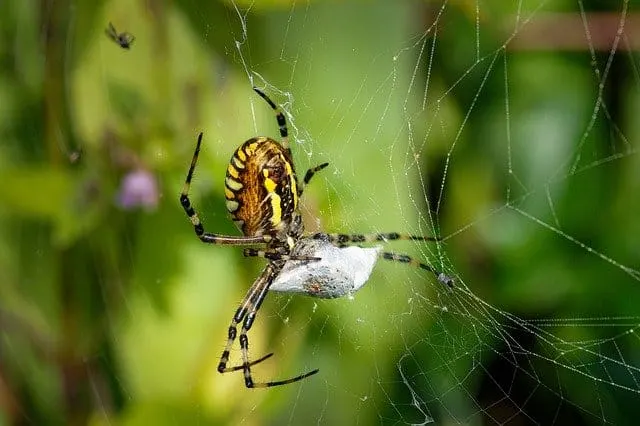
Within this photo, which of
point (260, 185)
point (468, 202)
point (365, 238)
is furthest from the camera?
point (468, 202)

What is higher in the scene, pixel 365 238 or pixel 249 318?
pixel 365 238

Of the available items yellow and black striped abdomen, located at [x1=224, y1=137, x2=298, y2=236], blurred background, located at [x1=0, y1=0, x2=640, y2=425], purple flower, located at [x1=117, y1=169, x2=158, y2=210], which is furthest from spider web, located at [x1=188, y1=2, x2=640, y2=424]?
purple flower, located at [x1=117, y1=169, x2=158, y2=210]

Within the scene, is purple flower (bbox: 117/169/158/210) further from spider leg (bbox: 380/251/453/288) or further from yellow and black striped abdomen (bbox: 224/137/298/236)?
spider leg (bbox: 380/251/453/288)

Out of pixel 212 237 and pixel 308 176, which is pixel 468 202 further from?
pixel 212 237

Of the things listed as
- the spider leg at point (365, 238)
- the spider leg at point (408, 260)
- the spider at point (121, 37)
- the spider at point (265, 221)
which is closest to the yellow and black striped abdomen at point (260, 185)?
the spider at point (265, 221)

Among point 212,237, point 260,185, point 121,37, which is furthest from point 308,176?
point 121,37

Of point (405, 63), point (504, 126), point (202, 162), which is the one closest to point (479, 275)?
point (504, 126)

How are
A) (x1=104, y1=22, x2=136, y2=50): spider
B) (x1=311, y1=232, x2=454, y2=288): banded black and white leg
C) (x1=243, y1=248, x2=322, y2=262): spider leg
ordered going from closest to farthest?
(x1=311, y1=232, x2=454, y2=288): banded black and white leg → (x1=243, y1=248, x2=322, y2=262): spider leg → (x1=104, y1=22, x2=136, y2=50): spider
